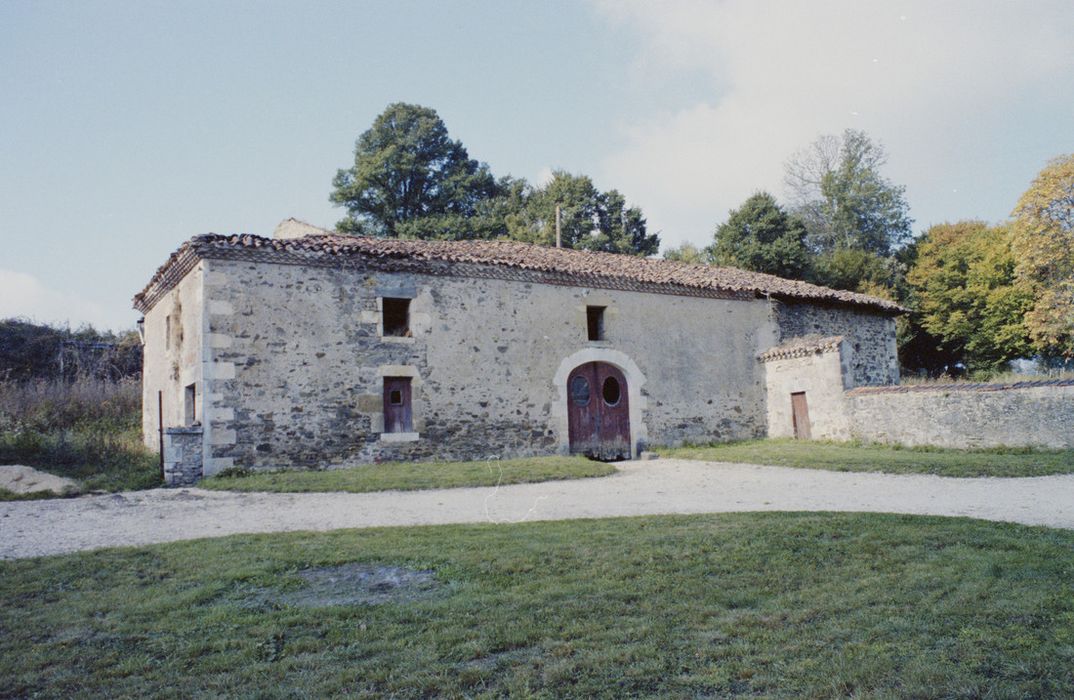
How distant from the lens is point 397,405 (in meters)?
14.4

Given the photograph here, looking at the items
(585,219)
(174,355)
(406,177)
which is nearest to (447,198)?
(406,177)

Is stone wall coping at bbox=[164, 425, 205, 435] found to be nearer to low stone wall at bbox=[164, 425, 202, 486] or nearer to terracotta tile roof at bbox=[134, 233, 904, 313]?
low stone wall at bbox=[164, 425, 202, 486]

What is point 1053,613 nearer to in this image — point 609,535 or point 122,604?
point 609,535

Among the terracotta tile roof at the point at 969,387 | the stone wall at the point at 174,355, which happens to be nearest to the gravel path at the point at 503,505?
the stone wall at the point at 174,355

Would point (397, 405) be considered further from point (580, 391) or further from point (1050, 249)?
point (1050, 249)

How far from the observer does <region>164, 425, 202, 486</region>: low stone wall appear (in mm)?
11938

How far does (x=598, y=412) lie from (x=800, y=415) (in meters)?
5.31

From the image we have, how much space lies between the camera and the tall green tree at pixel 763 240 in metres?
33.1

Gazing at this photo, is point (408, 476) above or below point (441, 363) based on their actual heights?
below

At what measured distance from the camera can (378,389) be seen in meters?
14.1

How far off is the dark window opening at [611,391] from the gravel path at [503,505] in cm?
511

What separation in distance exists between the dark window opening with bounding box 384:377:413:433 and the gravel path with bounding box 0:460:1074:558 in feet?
12.1

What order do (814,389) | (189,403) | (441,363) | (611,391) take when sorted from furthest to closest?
(814,389) < (611,391) < (441,363) < (189,403)

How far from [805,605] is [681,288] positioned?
1402 cm
